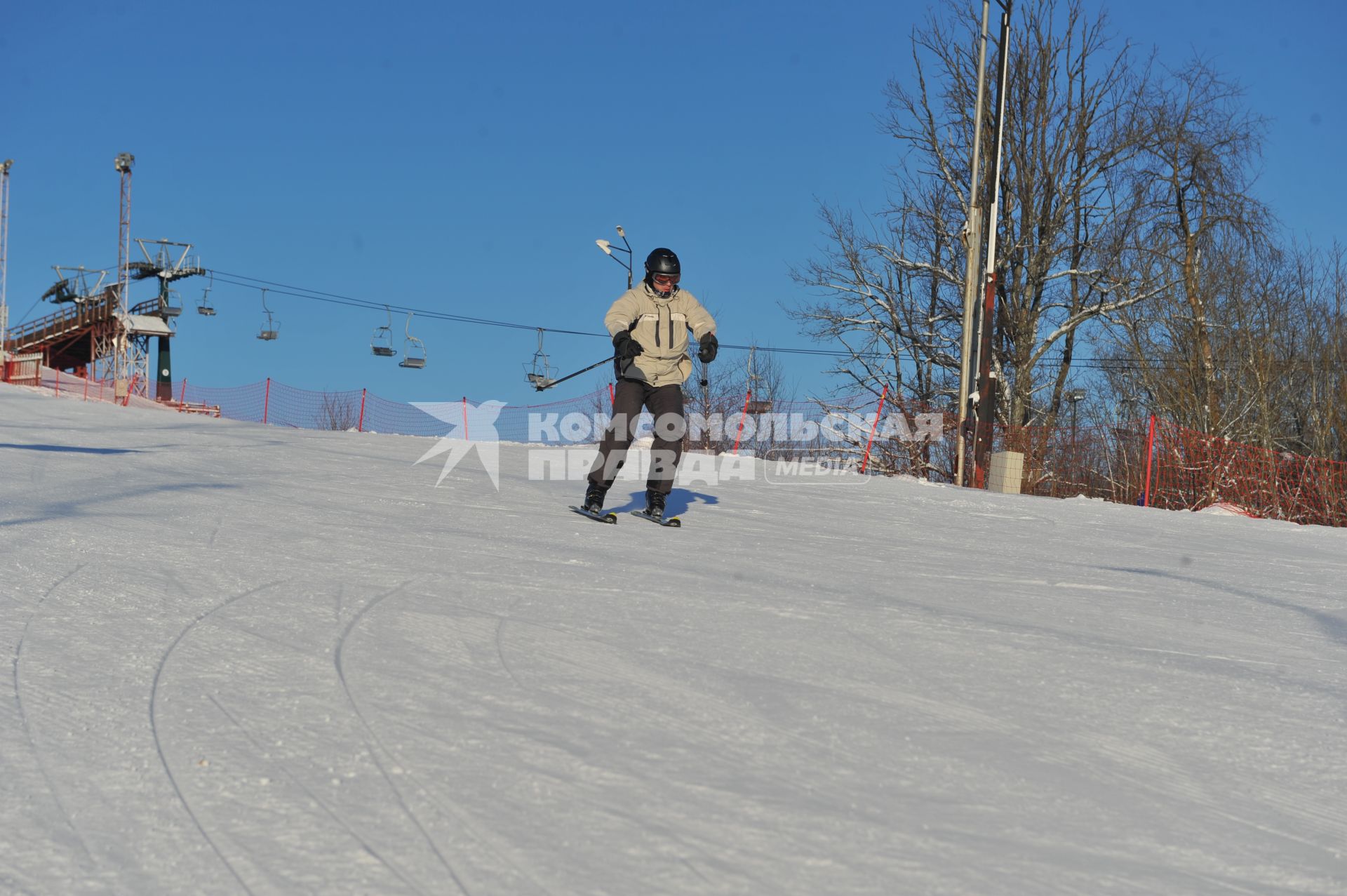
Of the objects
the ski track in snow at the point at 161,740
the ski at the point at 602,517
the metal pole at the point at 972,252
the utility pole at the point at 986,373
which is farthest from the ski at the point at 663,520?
the metal pole at the point at 972,252

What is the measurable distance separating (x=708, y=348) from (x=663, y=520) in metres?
1.17

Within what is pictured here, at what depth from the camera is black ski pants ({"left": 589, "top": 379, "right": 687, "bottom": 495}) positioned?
7.08 m

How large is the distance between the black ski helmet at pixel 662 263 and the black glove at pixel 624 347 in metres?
0.46

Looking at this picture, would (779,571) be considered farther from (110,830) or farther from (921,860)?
(110,830)

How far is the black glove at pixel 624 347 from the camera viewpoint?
22.5ft

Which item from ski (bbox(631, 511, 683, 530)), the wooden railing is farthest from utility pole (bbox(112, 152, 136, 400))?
ski (bbox(631, 511, 683, 530))

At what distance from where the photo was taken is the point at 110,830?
1952mm

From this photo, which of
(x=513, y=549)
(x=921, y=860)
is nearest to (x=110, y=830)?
(x=921, y=860)

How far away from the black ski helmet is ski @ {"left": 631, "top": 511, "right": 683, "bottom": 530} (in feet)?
5.22

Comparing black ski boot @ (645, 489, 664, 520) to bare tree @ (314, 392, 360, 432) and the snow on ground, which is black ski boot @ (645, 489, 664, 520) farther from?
bare tree @ (314, 392, 360, 432)

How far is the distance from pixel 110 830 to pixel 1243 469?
1884cm

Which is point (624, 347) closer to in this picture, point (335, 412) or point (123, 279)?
point (335, 412)

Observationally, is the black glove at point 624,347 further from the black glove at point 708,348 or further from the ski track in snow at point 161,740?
the ski track in snow at point 161,740

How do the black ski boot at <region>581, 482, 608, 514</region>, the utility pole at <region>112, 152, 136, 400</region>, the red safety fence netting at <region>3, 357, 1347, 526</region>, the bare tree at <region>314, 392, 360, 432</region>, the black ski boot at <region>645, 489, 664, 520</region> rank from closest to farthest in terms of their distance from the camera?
1. the black ski boot at <region>581, 482, 608, 514</region>
2. the black ski boot at <region>645, 489, 664, 520</region>
3. the red safety fence netting at <region>3, 357, 1347, 526</region>
4. the bare tree at <region>314, 392, 360, 432</region>
5. the utility pole at <region>112, 152, 136, 400</region>
